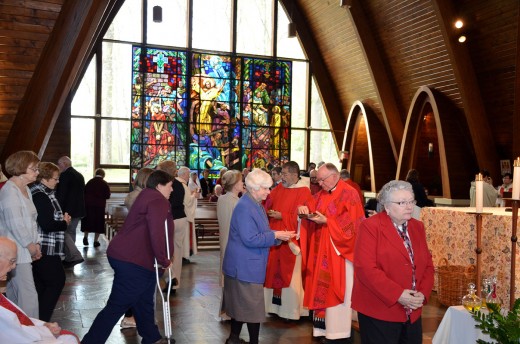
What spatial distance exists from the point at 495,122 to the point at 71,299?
1010 centimetres

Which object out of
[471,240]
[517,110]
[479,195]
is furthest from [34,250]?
[517,110]

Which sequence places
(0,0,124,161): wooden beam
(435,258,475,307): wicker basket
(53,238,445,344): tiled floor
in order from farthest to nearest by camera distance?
(0,0,124,161): wooden beam < (435,258,475,307): wicker basket < (53,238,445,344): tiled floor

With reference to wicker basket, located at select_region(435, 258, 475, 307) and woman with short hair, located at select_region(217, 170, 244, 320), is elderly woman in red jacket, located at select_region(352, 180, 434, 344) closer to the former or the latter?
woman with short hair, located at select_region(217, 170, 244, 320)

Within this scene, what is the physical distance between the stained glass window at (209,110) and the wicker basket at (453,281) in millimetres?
12985

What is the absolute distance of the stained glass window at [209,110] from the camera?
1866 centimetres

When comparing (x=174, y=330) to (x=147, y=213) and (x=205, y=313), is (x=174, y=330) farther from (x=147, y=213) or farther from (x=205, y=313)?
(x=147, y=213)

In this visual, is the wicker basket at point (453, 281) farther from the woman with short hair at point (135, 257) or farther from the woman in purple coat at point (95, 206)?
the woman in purple coat at point (95, 206)

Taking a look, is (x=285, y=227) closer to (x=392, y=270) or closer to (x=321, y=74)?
(x=392, y=270)

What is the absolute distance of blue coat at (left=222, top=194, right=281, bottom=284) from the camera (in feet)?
14.9

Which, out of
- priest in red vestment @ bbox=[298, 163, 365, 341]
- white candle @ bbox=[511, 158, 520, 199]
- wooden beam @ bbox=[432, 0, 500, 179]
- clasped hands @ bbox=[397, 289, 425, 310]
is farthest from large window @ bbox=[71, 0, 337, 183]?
clasped hands @ bbox=[397, 289, 425, 310]

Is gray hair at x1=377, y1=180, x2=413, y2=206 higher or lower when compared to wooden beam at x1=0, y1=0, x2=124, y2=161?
lower

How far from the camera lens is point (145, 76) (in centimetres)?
1861

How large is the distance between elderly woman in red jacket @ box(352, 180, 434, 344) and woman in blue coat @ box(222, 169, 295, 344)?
47.7 inches

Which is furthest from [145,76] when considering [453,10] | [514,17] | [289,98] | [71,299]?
[71,299]
